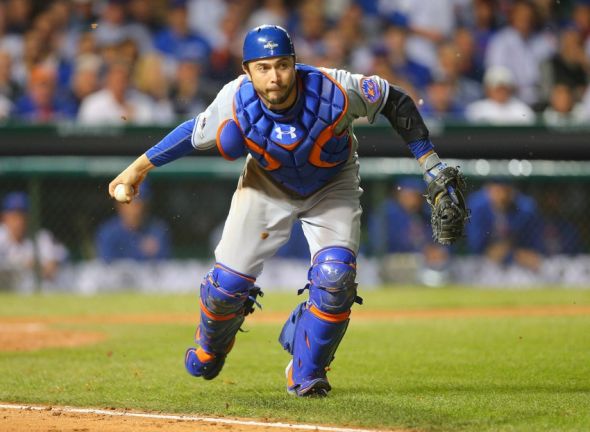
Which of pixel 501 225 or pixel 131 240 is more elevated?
pixel 501 225

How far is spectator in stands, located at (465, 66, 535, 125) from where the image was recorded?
12.8 meters

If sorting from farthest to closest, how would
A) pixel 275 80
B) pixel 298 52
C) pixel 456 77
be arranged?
pixel 298 52 < pixel 456 77 < pixel 275 80

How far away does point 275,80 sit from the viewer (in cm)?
536

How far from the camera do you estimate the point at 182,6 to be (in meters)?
14.6

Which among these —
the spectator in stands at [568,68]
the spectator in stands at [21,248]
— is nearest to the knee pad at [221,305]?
the spectator in stands at [21,248]

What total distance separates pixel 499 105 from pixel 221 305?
7862 mm

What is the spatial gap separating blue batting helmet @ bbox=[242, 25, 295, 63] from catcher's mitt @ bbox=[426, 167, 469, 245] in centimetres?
99

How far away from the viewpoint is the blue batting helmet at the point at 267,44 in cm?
540

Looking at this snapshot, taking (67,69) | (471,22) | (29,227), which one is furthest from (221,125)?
(471,22)

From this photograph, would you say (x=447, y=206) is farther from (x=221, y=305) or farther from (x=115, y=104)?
(x=115, y=104)

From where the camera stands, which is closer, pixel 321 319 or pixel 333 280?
pixel 333 280

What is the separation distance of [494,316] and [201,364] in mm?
4498

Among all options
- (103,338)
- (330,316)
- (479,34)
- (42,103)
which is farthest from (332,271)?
(479,34)

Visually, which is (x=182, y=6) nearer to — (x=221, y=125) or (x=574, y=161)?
(x=574, y=161)
